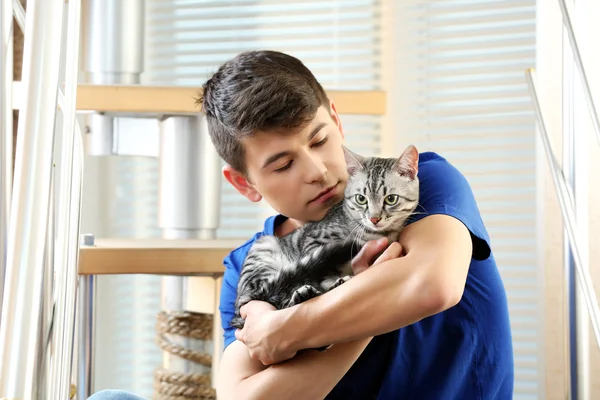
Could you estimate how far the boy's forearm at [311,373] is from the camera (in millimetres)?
1046

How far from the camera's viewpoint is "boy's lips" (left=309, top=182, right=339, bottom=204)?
1.24m

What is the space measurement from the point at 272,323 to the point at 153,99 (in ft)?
2.46

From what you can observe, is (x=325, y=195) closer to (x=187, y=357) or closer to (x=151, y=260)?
(x=151, y=260)

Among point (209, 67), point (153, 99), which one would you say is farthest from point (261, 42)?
point (153, 99)

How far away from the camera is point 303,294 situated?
41.9 inches

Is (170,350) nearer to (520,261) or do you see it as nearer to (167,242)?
(167,242)

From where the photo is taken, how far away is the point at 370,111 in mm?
1628

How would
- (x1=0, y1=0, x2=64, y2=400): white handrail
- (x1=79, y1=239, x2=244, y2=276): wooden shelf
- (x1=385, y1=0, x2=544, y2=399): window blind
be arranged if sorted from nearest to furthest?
(x1=0, y1=0, x2=64, y2=400): white handrail → (x1=79, y1=239, x2=244, y2=276): wooden shelf → (x1=385, y1=0, x2=544, y2=399): window blind

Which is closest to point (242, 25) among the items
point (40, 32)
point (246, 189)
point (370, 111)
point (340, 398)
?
point (370, 111)

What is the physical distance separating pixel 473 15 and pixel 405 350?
166cm

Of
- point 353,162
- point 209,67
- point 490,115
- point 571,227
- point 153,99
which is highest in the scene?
point 209,67

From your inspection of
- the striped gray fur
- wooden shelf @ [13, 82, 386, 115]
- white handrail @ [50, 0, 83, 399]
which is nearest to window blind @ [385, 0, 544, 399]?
wooden shelf @ [13, 82, 386, 115]

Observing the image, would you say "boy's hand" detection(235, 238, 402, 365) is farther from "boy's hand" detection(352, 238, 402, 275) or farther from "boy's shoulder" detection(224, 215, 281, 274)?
"boy's shoulder" detection(224, 215, 281, 274)

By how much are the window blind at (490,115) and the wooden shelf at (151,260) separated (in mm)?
1179
